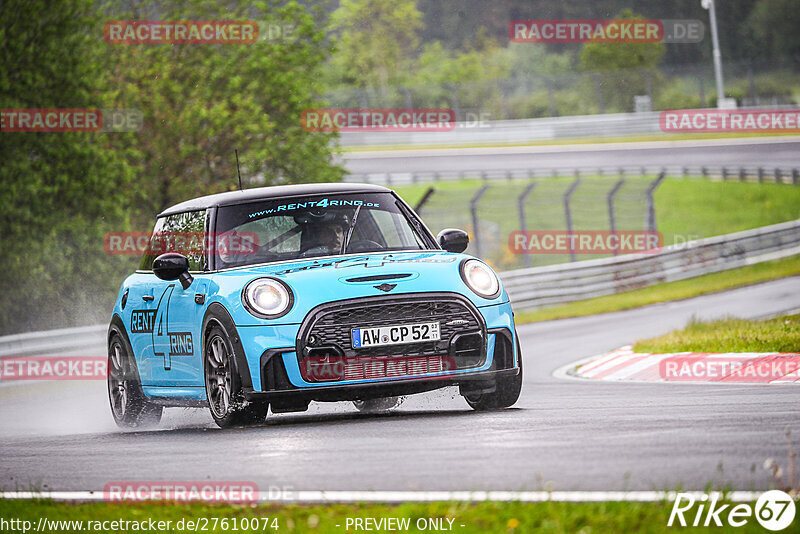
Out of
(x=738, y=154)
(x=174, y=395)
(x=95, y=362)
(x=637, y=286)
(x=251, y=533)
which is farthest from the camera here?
(x=738, y=154)

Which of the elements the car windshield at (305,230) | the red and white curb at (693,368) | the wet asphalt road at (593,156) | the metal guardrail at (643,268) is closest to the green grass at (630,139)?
the wet asphalt road at (593,156)

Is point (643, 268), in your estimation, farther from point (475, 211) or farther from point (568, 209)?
point (475, 211)

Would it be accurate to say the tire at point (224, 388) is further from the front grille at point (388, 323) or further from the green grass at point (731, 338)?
the green grass at point (731, 338)

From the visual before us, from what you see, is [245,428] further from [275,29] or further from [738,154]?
[738,154]

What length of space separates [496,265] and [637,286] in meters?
5.96

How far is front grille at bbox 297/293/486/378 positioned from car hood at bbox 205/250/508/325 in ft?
0.18

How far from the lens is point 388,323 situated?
786cm

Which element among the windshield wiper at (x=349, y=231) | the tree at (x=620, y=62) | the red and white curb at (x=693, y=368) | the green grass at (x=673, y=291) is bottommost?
the green grass at (x=673, y=291)

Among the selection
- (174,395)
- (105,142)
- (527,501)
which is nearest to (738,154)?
(105,142)

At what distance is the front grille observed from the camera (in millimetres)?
7820

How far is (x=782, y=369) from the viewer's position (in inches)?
454

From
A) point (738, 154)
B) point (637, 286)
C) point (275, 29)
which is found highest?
point (275, 29)

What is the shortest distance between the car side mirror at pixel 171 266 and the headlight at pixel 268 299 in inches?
36.8

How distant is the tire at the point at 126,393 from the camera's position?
9.85 m
